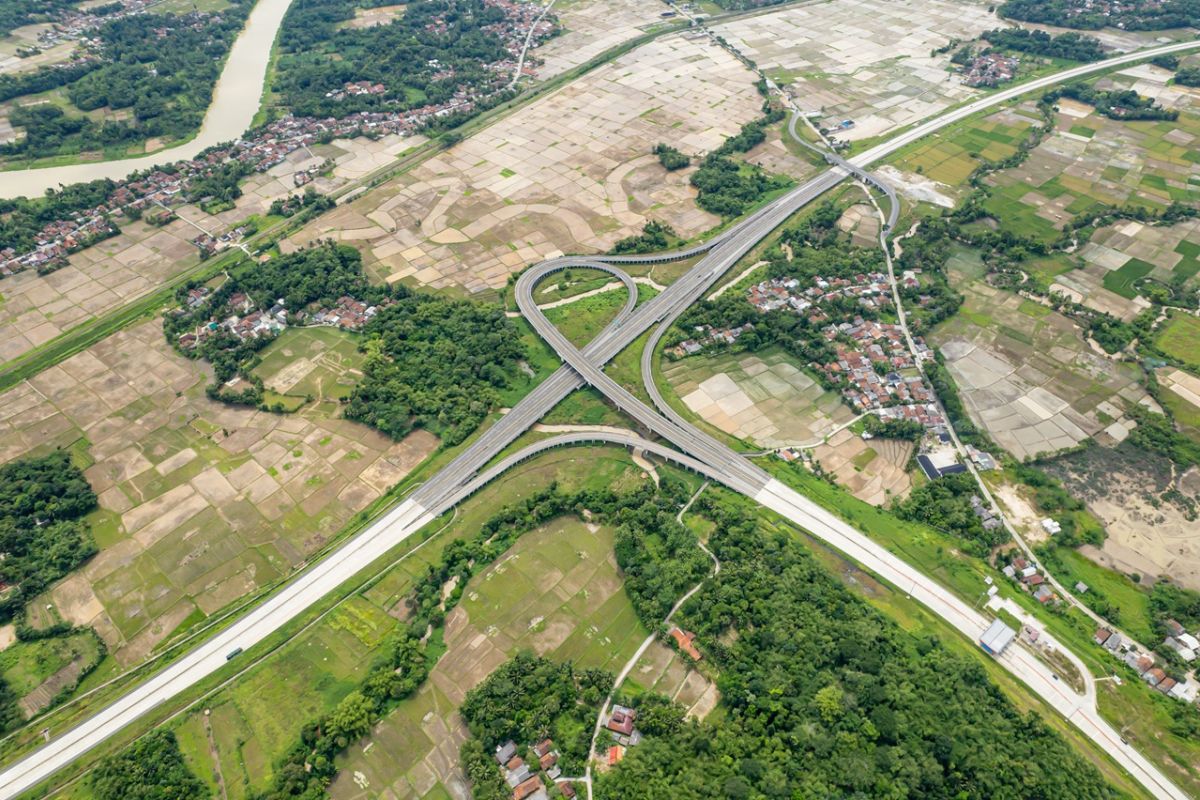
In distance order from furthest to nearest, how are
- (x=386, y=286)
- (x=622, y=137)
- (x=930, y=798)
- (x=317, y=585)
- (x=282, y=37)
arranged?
1. (x=282, y=37)
2. (x=622, y=137)
3. (x=386, y=286)
4. (x=317, y=585)
5. (x=930, y=798)

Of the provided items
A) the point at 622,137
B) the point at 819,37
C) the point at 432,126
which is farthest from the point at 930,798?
the point at 819,37

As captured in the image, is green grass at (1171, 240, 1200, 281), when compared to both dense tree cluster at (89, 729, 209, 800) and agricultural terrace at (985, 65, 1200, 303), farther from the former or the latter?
dense tree cluster at (89, 729, 209, 800)

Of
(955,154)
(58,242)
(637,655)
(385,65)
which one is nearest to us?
(637,655)

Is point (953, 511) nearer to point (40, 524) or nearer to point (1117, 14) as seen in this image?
point (40, 524)

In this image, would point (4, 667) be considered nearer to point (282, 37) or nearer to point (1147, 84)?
point (282, 37)

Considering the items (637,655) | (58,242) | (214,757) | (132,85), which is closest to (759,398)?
(637,655)

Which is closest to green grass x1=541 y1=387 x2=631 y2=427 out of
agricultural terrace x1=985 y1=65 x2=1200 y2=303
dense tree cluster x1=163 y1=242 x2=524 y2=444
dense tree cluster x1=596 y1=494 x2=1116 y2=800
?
dense tree cluster x1=163 y1=242 x2=524 y2=444

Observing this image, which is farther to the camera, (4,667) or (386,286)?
(386,286)

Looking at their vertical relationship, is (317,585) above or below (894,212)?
below

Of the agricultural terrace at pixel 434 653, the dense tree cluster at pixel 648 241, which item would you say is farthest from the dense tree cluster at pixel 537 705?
the dense tree cluster at pixel 648 241
